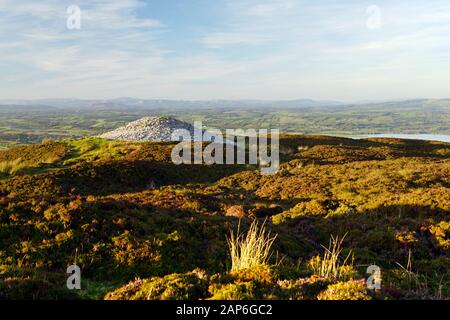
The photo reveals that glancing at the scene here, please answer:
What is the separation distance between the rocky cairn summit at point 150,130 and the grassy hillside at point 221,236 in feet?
109

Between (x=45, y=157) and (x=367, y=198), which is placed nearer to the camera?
(x=367, y=198)

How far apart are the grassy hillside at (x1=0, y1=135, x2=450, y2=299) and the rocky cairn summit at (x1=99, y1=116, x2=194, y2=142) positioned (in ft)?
109

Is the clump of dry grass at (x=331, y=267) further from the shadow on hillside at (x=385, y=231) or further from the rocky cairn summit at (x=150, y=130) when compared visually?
the rocky cairn summit at (x=150, y=130)

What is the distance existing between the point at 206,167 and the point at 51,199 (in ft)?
89.0

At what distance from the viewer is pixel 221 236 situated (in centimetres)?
1381

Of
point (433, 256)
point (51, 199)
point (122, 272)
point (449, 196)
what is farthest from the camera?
point (449, 196)

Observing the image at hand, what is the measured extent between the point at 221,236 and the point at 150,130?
2314 inches

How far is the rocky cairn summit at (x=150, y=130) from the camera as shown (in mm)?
66438

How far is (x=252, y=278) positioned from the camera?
8148 mm

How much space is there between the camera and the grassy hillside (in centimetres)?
802

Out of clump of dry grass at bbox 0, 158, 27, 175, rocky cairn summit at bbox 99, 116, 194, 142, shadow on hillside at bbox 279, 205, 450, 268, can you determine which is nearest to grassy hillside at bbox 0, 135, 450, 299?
shadow on hillside at bbox 279, 205, 450, 268

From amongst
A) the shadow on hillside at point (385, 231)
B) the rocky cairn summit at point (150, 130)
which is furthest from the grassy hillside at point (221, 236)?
the rocky cairn summit at point (150, 130)
